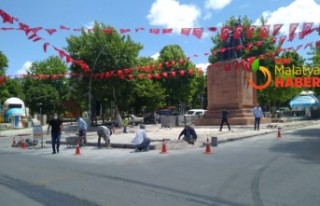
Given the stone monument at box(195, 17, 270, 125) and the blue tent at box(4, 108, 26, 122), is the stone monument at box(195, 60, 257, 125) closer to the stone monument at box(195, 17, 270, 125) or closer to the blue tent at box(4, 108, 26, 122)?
the stone monument at box(195, 17, 270, 125)

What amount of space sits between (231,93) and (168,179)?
23556mm

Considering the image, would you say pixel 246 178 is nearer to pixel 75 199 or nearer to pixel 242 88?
pixel 75 199

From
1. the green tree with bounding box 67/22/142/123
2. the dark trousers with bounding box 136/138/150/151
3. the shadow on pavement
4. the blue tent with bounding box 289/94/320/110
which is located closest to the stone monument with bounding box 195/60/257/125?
the green tree with bounding box 67/22/142/123

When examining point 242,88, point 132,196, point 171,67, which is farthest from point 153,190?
point 171,67

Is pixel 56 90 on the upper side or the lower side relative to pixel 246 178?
upper

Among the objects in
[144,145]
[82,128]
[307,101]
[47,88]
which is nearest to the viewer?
[144,145]

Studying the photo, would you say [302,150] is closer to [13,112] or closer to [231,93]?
[231,93]

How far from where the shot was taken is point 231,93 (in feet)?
108

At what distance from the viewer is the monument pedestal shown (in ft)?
106

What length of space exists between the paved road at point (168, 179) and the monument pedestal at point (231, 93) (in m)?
16.6

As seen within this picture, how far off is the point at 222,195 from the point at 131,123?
39678mm

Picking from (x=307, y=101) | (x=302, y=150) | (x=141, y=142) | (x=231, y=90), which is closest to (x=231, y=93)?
(x=231, y=90)

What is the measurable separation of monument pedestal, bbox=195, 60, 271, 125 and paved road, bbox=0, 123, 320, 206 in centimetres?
1657

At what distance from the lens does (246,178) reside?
10.1 meters
